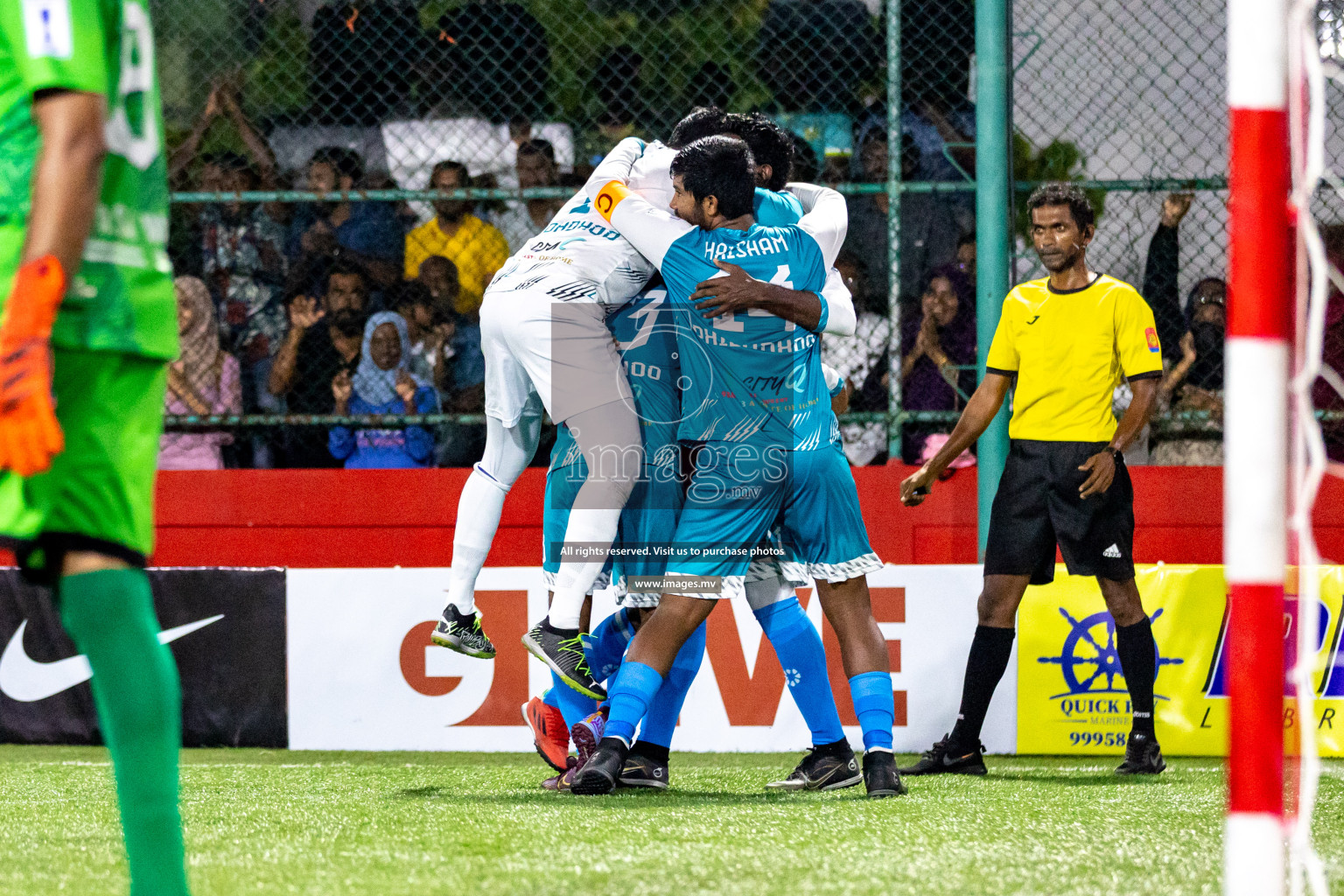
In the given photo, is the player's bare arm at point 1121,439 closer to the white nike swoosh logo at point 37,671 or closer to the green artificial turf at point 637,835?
the green artificial turf at point 637,835

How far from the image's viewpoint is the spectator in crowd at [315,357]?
6.41 meters

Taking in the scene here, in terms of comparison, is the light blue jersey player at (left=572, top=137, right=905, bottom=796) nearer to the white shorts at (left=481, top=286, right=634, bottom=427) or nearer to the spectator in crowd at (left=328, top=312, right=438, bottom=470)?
the white shorts at (left=481, top=286, right=634, bottom=427)

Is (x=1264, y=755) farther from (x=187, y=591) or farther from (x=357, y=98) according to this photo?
(x=357, y=98)

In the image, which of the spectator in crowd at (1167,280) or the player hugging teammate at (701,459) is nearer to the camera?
the player hugging teammate at (701,459)

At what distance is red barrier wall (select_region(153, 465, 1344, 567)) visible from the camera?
6086mm

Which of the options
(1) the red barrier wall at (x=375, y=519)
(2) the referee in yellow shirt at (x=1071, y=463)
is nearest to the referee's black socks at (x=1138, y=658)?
(2) the referee in yellow shirt at (x=1071, y=463)

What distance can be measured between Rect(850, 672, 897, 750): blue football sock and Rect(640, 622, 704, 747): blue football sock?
1.56 ft

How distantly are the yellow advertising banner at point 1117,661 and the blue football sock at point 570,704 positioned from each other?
1.75 metres

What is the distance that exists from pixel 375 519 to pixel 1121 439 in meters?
3.29

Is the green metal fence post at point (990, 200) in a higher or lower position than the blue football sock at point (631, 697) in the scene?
higher

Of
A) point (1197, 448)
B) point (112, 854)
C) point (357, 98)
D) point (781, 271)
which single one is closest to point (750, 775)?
point (781, 271)

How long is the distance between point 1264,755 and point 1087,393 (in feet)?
10.2

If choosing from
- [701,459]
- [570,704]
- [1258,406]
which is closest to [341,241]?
[570,704]

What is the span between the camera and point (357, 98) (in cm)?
652
